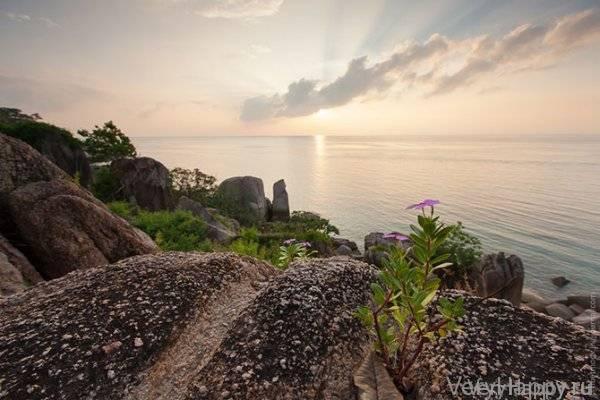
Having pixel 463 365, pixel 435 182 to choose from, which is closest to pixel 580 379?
pixel 463 365

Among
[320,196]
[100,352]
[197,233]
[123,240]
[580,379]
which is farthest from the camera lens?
[320,196]

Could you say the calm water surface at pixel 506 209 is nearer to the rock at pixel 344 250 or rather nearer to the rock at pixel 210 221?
the rock at pixel 344 250

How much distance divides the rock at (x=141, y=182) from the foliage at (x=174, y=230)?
33.2ft

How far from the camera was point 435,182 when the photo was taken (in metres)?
73.9

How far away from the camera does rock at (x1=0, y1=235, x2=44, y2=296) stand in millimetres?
7406

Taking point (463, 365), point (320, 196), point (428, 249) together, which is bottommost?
point (320, 196)

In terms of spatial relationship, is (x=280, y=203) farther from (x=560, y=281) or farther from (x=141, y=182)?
(x=560, y=281)

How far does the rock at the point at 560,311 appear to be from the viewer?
23281mm

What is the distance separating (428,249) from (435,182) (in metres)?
76.4

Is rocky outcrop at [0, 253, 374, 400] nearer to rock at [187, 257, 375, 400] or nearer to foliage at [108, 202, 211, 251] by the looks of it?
rock at [187, 257, 375, 400]

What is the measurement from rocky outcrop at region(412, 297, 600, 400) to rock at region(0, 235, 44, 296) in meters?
8.85

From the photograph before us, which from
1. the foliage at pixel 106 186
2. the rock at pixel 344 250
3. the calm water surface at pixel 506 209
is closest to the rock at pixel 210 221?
the foliage at pixel 106 186

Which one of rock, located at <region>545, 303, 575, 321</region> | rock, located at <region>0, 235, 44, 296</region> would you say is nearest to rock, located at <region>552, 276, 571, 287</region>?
rock, located at <region>545, 303, 575, 321</region>

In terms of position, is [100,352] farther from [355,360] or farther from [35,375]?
[355,360]
